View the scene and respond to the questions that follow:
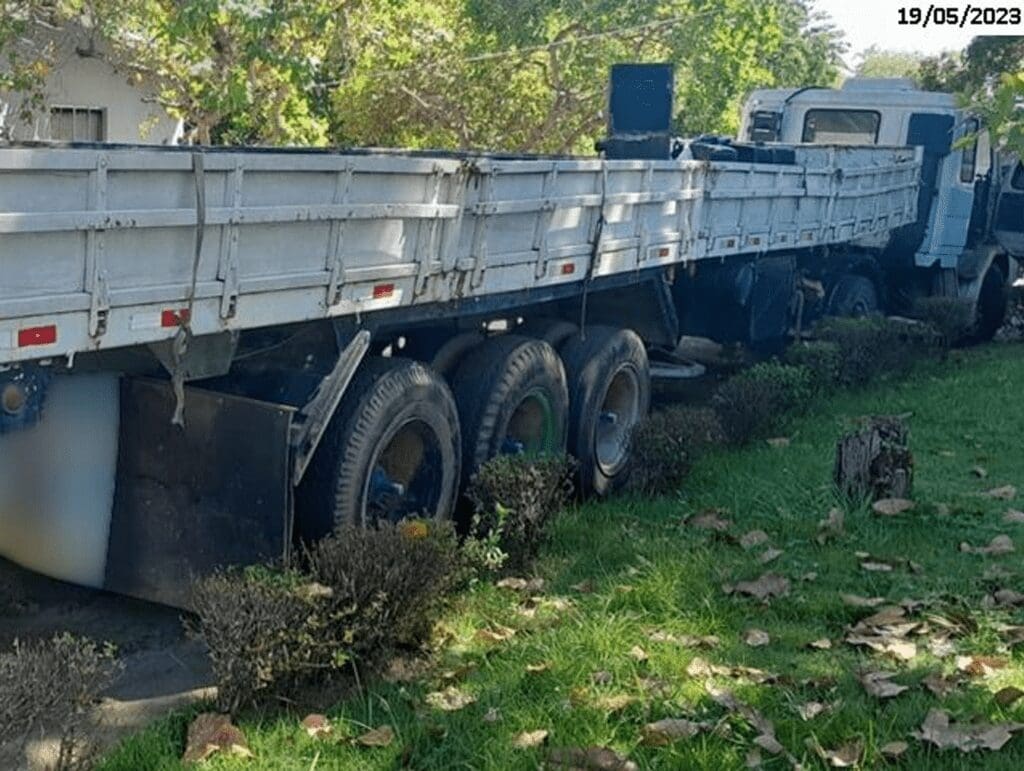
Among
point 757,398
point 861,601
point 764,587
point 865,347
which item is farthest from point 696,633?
point 865,347

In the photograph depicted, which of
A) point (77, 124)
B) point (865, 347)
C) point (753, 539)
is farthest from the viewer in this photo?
point (77, 124)

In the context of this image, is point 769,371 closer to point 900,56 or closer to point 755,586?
point 755,586

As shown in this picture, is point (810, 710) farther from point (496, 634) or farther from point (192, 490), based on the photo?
point (192, 490)

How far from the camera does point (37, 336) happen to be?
413 centimetres

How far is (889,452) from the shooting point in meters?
6.83

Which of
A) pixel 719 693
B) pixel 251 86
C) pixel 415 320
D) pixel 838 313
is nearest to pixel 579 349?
pixel 415 320

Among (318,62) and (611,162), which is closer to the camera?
(611,162)

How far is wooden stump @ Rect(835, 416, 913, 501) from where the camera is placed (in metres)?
6.84

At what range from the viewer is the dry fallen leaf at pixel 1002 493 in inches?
287

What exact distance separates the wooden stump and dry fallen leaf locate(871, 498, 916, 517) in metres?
0.09

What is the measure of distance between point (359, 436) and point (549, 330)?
2360mm

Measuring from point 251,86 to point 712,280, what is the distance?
254 inches

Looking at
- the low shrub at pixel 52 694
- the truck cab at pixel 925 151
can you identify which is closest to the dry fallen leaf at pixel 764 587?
the low shrub at pixel 52 694

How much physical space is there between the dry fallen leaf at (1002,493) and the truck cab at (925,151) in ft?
21.8
